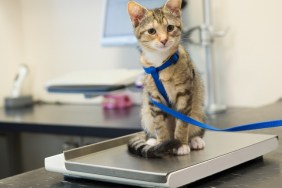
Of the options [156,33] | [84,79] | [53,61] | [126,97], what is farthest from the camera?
[53,61]

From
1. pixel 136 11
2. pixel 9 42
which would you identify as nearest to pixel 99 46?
pixel 9 42

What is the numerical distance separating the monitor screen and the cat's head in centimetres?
113

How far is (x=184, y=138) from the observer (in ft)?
2.72

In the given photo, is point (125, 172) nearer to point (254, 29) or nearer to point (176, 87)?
point (176, 87)

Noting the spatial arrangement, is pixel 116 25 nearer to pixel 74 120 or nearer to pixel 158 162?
pixel 74 120

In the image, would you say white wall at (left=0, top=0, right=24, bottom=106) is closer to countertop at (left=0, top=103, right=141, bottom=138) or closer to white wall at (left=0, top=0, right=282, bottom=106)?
white wall at (left=0, top=0, right=282, bottom=106)

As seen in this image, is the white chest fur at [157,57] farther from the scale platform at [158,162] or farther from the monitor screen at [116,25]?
the monitor screen at [116,25]

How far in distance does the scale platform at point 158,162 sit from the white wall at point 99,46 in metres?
1.03

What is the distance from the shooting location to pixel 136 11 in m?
0.84

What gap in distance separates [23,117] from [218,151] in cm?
141

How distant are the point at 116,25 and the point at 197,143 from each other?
1.32 metres

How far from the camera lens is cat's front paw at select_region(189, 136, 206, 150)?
83 cm

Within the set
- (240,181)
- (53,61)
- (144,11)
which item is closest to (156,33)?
(144,11)

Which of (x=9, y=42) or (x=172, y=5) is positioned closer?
(x=172, y=5)
